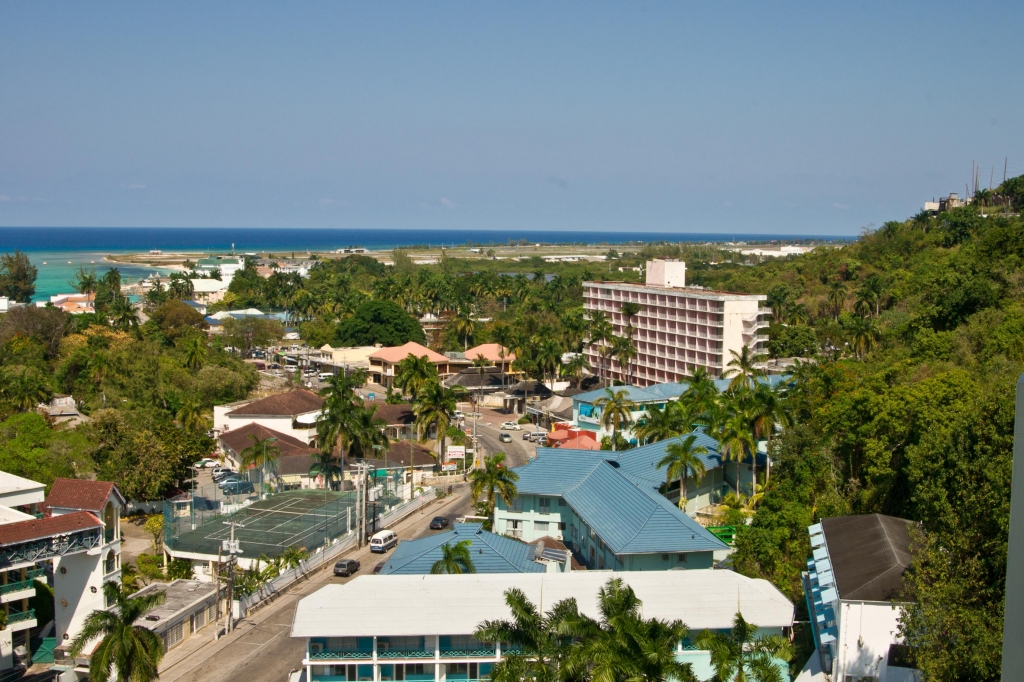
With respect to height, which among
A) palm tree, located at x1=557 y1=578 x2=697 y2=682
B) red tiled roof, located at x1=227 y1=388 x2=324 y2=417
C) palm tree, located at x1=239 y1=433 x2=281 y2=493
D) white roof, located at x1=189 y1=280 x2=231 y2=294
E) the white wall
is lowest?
palm tree, located at x1=239 y1=433 x2=281 y2=493

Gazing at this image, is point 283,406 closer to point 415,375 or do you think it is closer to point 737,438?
point 415,375

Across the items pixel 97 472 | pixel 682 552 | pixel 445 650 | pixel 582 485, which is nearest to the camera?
pixel 445 650

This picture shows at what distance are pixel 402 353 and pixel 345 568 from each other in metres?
55.2

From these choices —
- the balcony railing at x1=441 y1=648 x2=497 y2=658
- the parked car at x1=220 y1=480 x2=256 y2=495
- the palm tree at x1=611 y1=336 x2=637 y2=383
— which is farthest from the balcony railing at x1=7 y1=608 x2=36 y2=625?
the palm tree at x1=611 y1=336 x2=637 y2=383

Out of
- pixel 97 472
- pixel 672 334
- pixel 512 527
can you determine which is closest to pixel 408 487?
pixel 512 527

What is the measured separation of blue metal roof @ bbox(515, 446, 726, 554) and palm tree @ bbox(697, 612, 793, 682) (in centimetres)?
924

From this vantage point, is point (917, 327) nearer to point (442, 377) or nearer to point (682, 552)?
point (682, 552)

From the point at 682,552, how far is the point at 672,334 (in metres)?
55.3

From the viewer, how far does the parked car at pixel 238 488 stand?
52.7 m

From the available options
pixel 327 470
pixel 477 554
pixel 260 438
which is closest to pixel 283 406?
pixel 260 438

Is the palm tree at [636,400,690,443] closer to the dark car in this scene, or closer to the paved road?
the dark car

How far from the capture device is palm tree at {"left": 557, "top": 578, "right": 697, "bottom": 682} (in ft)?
69.0

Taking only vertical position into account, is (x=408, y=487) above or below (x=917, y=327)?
below

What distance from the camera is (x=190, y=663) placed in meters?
31.7
